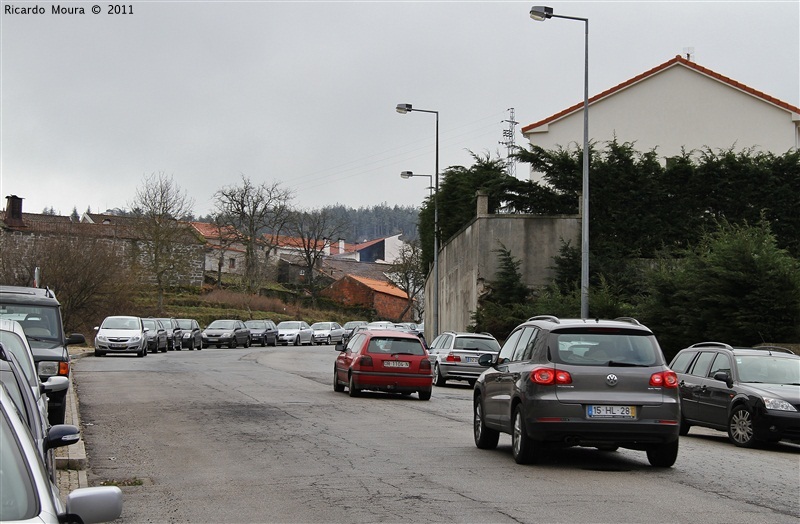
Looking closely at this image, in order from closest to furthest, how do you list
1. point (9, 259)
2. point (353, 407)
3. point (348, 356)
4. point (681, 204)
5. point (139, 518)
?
1. point (139, 518)
2. point (353, 407)
3. point (348, 356)
4. point (681, 204)
5. point (9, 259)

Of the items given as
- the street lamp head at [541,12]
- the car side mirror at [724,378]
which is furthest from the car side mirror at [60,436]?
the street lamp head at [541,12]

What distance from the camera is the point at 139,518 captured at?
8805 millimetres

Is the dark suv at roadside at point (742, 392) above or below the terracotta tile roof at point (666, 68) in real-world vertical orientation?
below

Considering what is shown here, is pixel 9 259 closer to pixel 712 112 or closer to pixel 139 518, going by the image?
pixel 712 112

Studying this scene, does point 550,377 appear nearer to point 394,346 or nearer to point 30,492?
point 30,492

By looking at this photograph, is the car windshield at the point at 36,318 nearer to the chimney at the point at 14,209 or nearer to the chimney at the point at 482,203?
the chimney at the point at 482,203

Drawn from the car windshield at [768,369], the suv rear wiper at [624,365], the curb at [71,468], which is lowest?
the curb at [71,468]

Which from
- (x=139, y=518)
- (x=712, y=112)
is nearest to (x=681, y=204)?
(x=712, y=112)

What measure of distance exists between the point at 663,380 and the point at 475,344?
1799 cm

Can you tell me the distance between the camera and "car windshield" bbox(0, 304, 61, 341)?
1741cm

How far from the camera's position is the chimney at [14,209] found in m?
96.6

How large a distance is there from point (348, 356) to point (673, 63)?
108 ft

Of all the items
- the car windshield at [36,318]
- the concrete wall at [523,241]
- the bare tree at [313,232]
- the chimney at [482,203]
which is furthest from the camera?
the bare tree at [313,232]

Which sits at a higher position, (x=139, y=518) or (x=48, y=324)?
(x=48, y=324)
